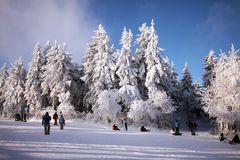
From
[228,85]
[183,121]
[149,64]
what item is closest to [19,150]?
[228,85]

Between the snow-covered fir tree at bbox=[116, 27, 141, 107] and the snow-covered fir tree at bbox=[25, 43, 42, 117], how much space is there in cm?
1596

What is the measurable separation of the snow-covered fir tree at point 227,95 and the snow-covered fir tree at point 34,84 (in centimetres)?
3007

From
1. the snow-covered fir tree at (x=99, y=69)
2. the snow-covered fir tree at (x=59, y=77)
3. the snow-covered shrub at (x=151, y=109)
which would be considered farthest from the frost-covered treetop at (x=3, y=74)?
the snow-covered shrub at (x=151, y=109)

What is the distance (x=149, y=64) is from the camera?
46781mm

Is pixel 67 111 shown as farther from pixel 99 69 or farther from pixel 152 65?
pixel 152 65

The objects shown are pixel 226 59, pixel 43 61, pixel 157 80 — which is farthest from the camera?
pixel 43 61

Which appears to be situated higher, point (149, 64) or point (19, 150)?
point (149, 64)

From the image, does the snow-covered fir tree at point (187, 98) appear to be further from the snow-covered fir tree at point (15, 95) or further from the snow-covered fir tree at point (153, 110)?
the snow-covered fir tree at point (15, 95)

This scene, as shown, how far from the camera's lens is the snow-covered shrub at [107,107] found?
39.2m

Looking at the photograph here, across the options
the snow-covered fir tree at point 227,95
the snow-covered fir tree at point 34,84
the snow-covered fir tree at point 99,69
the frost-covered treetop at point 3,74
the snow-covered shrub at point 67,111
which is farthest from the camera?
the frost-covered treetop at point 3,74

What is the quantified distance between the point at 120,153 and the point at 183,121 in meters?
44.4

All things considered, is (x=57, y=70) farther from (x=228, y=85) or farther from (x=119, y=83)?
(x=228, y=85)

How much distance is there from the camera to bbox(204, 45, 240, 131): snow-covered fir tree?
32969 millimetres

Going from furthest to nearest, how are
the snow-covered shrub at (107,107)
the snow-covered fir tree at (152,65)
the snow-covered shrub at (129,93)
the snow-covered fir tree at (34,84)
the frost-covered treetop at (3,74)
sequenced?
1. the frost-covered treetop at (3,74)
2. the snow-covered fir tree at (34,84)
3. the snow-covered fir tree at (152,65)
4. the snow-covered shrub at (129,93)
5. the snow-covered shrub at (107,107)
